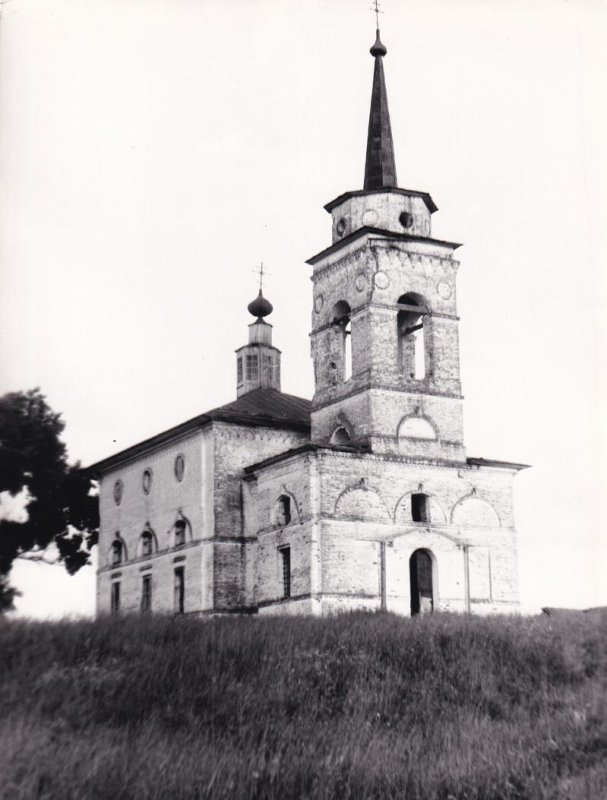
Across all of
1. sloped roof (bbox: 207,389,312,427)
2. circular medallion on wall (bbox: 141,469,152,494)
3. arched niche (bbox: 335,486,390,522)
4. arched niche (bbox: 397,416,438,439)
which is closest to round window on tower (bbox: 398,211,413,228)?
arched niche (bbox: 397,416,438,439)

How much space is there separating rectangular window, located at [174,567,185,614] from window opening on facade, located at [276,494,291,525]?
12.8 feet

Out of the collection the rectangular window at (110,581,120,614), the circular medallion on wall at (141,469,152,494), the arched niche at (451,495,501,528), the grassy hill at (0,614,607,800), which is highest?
the circular medallion on wall at (141,469,152,494)

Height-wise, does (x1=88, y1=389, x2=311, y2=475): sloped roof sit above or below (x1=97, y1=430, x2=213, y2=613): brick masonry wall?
above

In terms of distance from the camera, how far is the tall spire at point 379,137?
1394 inches

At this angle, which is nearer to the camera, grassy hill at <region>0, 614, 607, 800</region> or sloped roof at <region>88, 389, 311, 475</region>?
grassy hill at <region>0, 614, 607, 800</region>

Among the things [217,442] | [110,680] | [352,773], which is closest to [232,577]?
[217,442]

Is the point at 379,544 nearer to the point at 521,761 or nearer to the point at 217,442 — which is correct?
the point at 217,442

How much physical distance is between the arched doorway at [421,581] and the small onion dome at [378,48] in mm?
14568

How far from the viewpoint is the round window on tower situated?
34969mm

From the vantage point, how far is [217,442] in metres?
34.9

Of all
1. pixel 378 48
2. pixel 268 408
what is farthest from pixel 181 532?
pixel 378 48

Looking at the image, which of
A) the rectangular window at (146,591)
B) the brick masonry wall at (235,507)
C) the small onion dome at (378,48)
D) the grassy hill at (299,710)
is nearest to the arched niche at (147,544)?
the rectangular window at (146,591)

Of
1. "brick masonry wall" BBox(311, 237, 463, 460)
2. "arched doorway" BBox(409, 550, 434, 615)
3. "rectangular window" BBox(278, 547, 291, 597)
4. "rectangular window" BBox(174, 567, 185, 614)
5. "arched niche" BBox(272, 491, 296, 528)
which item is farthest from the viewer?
"rectangular window" BBox(174, 567, 185, 614)

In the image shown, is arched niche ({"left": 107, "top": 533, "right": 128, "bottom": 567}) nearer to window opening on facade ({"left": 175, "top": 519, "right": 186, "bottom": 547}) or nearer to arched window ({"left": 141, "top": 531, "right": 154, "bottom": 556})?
arched window ({"left": 141, "top": 531, "right": 154, "bottom": 556})
